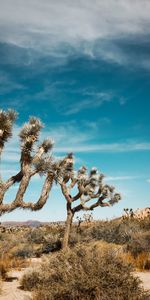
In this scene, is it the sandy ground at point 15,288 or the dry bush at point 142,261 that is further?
the dry bush at point 142,261

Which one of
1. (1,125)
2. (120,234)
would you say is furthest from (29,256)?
(1,125)

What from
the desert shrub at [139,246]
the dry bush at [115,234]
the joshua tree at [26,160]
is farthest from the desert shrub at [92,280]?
the dry bush at [115,234]

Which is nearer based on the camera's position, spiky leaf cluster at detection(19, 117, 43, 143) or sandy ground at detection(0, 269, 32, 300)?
sandy ground at detection(0, 269, 32, 300)

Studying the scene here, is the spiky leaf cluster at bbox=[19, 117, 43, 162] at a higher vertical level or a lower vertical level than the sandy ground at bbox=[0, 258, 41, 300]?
higher

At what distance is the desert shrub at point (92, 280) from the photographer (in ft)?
21.6

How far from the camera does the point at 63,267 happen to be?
795 centimetres

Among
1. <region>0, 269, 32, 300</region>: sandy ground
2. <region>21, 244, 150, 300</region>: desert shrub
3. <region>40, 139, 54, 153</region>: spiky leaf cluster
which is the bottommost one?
<region>0, 269, 32, 300</region>: sandy ground

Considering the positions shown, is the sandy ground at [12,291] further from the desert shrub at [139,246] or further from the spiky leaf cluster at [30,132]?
the desert shrub at [139,246]

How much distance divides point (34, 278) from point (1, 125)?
5.27 metres

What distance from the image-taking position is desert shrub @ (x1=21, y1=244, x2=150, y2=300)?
659 centimetres

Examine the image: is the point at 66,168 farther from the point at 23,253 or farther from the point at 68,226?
the point at 23,253

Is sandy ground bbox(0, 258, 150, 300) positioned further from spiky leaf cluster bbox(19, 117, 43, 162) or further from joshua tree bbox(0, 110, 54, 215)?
spiky leaf cluster bbox(19, 117, 43, 162)

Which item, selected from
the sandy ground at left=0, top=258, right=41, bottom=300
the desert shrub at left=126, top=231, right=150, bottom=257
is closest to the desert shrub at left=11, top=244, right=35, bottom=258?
the desert shrub at left=126, top=231, right=150, bottom=257

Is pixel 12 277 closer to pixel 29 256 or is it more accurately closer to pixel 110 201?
pixel 29 256
